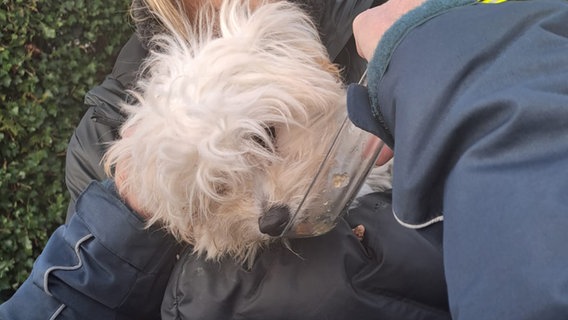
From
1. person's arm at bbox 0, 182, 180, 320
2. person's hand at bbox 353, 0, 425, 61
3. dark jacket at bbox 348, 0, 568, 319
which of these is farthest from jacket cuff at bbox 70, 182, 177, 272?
dark jacket at bbox 348, 0, 568, 319

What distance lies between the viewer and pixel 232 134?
5.16ft

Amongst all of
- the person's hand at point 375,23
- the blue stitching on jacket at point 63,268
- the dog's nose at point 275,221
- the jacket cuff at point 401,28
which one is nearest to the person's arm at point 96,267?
the blue stitching on jacket at point 63,268

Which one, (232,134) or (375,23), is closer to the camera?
(375,23)

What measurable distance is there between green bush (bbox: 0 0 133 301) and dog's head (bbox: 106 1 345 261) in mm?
2051

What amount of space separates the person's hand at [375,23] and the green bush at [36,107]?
2.80 meters

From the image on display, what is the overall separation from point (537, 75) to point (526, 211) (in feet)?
0.69

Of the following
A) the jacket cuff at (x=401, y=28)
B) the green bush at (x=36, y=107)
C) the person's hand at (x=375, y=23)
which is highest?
the jacket cuff at (x=401, y=28)

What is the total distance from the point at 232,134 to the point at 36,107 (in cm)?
245

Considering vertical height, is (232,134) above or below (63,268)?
above

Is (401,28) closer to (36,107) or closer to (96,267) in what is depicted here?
(96,267)

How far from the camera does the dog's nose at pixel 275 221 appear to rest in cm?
157

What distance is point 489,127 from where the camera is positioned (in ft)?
2.57

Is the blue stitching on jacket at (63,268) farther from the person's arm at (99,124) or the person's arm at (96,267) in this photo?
the person's arm at (99,124)

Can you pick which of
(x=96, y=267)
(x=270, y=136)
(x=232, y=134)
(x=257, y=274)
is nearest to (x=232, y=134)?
(x=232, y=134)
